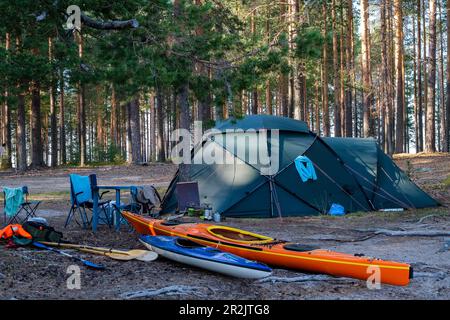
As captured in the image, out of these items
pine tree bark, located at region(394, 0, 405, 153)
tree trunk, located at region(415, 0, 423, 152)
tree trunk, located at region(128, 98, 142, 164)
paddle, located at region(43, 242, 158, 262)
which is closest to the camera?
paddle, located at region(43, 242, 158, 262)

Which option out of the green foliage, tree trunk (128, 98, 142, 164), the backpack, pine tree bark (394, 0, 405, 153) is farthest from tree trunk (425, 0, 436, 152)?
the backpack

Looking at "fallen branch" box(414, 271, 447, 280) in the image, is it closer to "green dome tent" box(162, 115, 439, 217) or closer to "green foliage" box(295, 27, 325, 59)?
"green foliage" box(295, 27, 325, 59)

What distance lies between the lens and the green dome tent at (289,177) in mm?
10380

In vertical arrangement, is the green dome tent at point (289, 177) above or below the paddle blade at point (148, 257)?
above

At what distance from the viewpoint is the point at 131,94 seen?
870 centimetres

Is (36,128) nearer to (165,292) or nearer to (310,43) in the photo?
(310,43)

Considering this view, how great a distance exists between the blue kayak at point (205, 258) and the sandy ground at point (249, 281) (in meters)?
0.10

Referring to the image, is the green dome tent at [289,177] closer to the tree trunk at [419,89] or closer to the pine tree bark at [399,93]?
the pine tree bark at [399,93]

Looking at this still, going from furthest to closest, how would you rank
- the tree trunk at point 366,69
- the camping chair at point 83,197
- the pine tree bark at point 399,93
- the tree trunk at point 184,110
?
the pine tree bark at point 399,93, the tree trunk at point 366,69, the tree trunk at point 184,110, the camping chair at point 83,197

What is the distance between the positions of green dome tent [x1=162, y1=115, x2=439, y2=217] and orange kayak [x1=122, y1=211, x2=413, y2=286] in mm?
3380

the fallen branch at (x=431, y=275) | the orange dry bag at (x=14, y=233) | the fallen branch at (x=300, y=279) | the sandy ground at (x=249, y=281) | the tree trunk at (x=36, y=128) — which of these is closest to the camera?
the sandy ground at (x=249, y=281)

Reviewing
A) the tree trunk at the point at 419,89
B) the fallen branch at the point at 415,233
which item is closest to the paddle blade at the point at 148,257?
the fallen branch at the point at 415,233

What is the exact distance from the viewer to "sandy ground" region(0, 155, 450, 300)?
4.59 meters
